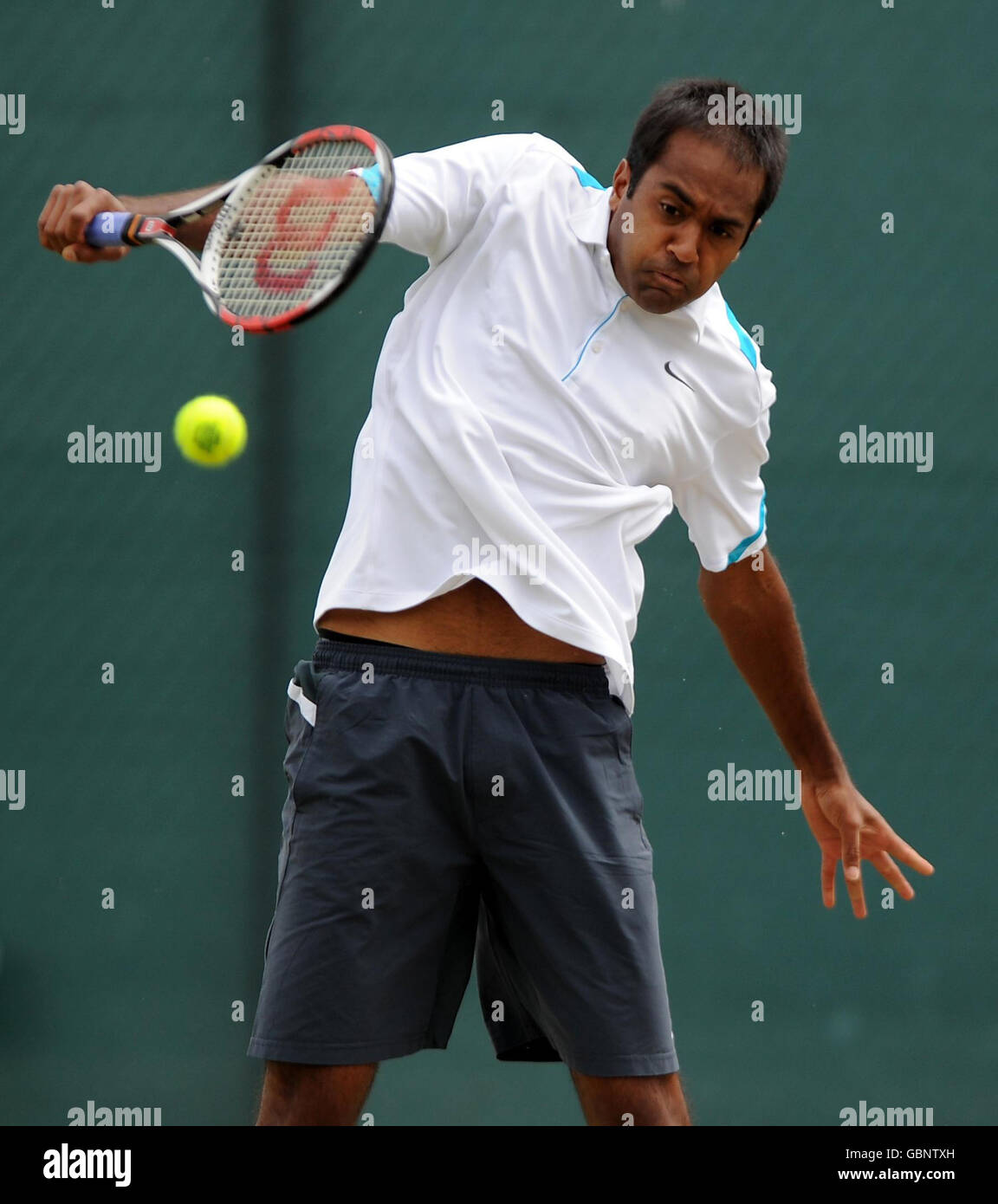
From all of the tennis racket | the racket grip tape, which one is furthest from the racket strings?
the racket grip tape

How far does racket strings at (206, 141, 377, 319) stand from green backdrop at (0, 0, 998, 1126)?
1.07 m

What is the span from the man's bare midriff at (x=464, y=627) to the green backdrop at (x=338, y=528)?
3.84 ft

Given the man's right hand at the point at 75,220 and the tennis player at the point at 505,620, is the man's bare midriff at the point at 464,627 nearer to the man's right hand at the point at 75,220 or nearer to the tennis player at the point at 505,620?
the tennis player at the point at 505,620

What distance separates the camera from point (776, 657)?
2297mm

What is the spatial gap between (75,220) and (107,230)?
0.04 metres

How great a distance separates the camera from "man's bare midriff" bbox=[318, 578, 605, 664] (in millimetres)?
1941

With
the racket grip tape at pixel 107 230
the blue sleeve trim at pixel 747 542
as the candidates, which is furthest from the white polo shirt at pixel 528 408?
the racket grip tape at pixel 107 230

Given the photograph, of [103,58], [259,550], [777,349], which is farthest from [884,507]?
[103,58]

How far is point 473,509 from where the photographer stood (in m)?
1.90

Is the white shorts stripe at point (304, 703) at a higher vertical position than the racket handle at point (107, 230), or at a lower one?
lower

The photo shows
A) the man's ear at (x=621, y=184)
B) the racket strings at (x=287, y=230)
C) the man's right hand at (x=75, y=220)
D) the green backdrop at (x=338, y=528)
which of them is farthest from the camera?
the green backdrop at (x=338, y=528)

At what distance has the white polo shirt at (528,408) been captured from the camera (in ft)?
6.28

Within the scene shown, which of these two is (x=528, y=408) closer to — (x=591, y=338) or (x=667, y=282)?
(x=591, y=338)

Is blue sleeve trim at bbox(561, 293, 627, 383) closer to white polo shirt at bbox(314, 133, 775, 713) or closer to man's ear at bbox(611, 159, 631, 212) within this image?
white polo shirt at bbox(314, 133, 775, 713)
